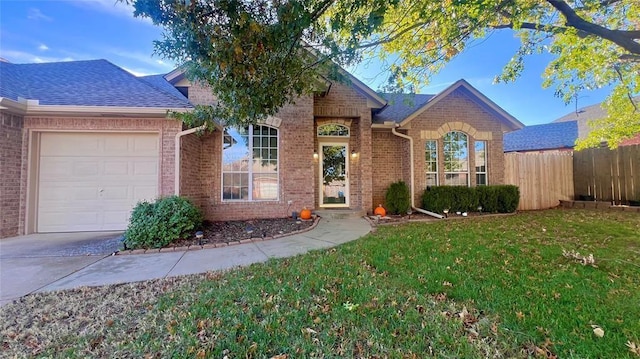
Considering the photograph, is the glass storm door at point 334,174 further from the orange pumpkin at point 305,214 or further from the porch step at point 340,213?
the orange pumpkin at point 305,214

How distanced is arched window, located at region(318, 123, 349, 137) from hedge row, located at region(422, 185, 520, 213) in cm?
369

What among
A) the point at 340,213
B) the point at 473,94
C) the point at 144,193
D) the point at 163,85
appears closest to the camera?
the point at 144,193

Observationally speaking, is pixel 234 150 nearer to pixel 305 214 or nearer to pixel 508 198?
pixel 305 214

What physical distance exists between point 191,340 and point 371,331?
1578 millimetres

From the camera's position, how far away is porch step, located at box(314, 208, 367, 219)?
28.6 feet

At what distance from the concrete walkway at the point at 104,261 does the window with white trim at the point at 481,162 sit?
261 inches

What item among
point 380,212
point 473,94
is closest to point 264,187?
point 380,212

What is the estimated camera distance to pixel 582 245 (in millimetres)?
5102

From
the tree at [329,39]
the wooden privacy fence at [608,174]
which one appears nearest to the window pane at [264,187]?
the tree at [329,39]

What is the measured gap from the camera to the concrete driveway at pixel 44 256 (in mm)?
3799

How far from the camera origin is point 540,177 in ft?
36.0

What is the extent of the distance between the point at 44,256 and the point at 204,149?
4.47m

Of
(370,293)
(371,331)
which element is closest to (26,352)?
(371,331)

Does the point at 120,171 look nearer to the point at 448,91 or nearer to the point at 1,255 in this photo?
the point at 1,255
